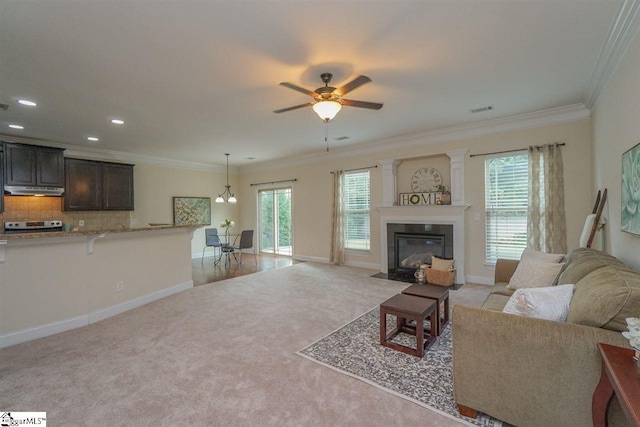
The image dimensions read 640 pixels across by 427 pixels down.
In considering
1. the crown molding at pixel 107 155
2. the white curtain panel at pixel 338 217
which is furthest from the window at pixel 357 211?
the crown molding at pixel 107 155

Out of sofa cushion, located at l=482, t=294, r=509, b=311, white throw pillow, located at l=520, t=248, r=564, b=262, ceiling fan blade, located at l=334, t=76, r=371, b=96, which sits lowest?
sofa cushion, located at l=482, t=294, r=509, b=311

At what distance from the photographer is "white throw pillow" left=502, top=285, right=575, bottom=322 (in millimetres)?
1686

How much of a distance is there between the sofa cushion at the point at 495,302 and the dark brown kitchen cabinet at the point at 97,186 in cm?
702

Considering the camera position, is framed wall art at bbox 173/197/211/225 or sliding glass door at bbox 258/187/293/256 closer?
framed wall art at bbox 173/197/211/225

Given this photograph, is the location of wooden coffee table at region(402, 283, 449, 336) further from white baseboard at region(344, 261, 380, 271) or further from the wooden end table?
white baseboard at region(344, 261, 380, 271)

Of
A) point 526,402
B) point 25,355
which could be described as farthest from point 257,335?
point 526,402

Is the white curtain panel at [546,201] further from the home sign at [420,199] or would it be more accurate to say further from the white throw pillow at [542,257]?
the white throw pillow at [542,257]

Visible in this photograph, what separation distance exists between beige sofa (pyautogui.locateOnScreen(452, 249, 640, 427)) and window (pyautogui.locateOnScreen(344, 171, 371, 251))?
463 cm

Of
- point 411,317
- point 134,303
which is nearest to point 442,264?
point 411,317

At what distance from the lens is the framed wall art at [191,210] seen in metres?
7.61

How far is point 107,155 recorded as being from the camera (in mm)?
6391

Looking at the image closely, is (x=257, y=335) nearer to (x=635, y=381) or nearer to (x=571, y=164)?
(x=635, y=381)

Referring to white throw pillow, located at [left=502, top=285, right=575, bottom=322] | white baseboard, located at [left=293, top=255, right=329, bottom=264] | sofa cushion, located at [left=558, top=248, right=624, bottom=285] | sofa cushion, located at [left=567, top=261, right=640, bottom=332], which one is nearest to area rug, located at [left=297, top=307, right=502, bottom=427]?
white throw pillow, located at [left=502, top=285, right=575, bottom=322]

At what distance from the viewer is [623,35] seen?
2289mm
